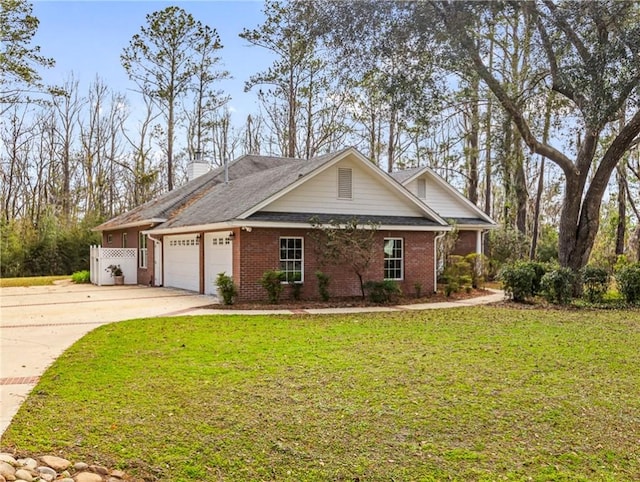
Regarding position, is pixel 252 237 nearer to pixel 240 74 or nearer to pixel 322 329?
pixel 322 329

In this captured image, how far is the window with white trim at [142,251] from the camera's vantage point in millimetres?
22750

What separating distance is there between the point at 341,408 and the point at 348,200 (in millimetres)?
11654

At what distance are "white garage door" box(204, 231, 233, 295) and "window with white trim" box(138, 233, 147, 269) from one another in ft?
20.6

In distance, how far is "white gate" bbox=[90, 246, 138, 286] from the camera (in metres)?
22.5

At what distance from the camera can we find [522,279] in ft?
50.4

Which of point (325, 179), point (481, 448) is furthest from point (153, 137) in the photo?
point (481, 448)

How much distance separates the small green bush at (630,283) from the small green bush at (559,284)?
1370 millimetres

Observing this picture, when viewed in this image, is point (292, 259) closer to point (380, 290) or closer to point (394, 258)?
point (380, 290)

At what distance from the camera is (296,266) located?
15.8m

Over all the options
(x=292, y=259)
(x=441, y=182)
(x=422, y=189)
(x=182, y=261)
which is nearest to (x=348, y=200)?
(x=292, y=259)

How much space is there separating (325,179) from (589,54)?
7709mm

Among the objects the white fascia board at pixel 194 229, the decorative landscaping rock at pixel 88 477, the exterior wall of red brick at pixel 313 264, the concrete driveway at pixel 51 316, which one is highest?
the white fascia board at pixel 194 229

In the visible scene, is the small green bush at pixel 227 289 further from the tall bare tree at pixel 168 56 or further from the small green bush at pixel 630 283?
the tall bare tree at pixel 168 56

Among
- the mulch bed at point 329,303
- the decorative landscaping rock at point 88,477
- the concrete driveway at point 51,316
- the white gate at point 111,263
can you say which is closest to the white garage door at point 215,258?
the concrete driveway at point 51,316
